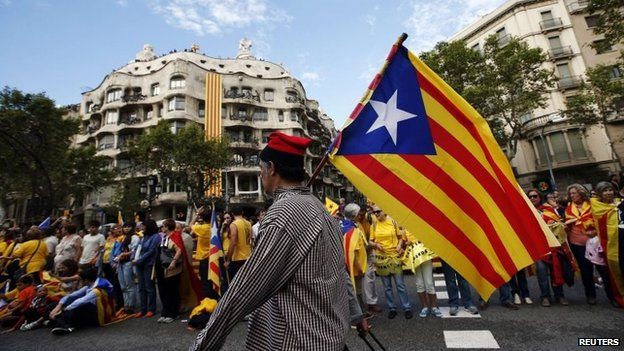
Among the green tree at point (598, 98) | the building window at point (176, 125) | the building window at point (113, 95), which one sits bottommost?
the green tree at point (598, 98)

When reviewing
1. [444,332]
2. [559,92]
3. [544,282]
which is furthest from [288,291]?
[559,92]

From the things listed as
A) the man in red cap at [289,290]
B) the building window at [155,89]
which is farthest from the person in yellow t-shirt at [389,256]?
the building window at [155,89]

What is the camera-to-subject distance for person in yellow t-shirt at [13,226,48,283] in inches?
283

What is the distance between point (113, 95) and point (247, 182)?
18.4 meters

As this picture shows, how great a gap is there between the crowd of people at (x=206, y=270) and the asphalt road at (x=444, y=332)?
0.24 m

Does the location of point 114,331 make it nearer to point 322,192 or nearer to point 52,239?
point 52,239

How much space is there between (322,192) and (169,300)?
124 feet

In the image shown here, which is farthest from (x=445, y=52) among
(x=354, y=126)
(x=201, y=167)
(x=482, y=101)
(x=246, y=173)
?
(x=354, y=126)

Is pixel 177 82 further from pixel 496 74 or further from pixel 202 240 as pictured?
pixel 202 240

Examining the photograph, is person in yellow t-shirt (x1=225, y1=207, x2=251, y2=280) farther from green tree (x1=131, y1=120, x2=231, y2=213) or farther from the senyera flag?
green tree (x1=131, y1=120, x2=231, y2=213)

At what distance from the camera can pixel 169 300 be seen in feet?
20.0

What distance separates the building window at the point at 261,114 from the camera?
39.5 meters

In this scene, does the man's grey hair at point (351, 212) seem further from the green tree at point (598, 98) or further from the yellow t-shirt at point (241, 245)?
the green tree at point (598, 98)

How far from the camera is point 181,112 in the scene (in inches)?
1388
